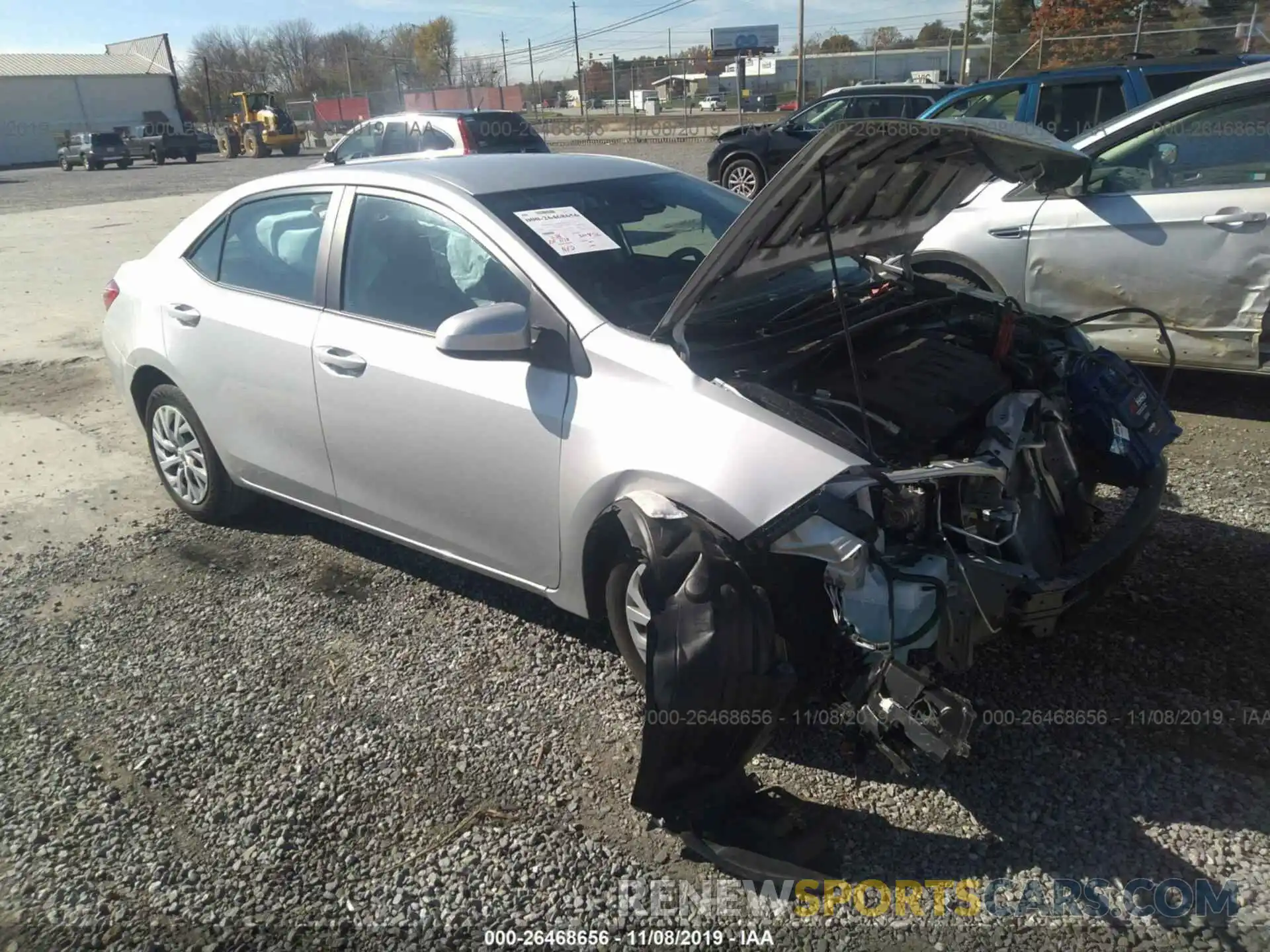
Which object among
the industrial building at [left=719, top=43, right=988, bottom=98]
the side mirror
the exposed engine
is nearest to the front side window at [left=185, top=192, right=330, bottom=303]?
the side mirror

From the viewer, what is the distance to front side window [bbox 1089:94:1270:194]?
4.93 m

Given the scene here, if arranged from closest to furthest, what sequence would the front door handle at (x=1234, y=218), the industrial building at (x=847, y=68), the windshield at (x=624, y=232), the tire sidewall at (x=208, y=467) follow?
the windshield at (x=624, y=232)
the tire sidewall at (x=208, y=467)
the front door handle at (x=1234, y=218)
the industrial building at (x=847, y=68)

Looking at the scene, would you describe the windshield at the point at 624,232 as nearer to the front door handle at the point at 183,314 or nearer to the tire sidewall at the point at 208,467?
the front door handle at the point at 183,314

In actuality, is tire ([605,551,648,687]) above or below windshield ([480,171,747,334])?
below

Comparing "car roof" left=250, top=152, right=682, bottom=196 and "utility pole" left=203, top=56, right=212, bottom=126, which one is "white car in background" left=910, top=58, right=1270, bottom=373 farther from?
"utility pole" left=203, top=56, right=212, bottom=126

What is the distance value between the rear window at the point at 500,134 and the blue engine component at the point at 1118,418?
534 inches

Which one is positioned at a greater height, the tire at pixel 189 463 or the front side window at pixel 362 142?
the front side window at pixel 362 142

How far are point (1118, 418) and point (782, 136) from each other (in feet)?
40.8

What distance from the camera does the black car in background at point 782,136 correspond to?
13.8 metres

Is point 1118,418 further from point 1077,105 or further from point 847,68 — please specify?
point 847,68

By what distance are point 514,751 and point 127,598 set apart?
2145mm

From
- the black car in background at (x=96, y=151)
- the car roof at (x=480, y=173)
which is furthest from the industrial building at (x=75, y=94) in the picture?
the car roof at (x=480, y=173)

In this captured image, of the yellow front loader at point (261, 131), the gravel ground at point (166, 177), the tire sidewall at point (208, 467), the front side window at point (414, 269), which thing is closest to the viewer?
the front side window at point (414, 269)

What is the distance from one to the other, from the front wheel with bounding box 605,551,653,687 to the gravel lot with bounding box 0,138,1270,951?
0.24 meters
